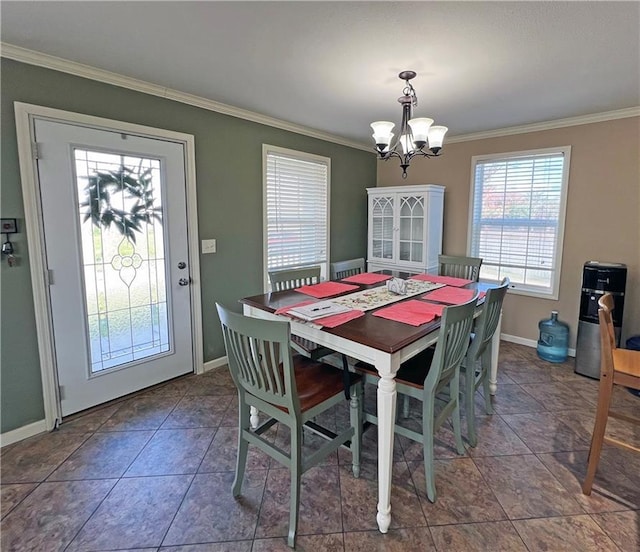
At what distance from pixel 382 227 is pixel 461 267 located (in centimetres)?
133

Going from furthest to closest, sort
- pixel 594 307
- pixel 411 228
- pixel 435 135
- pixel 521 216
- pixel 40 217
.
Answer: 1. pixel 411 228
2. pixel 521 216
3. pixel 594 307
4. pixel 435 135
5. pixel 40 217

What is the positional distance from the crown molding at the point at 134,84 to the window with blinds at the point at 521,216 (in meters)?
2.07

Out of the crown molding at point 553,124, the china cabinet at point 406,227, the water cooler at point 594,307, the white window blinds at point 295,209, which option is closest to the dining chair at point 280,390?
the white window blinds at point 295,209

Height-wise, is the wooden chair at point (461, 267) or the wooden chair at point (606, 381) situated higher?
the wooden chair at point (461, 267)

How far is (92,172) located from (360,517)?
266cm

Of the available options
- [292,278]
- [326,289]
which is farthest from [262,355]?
[292,278]

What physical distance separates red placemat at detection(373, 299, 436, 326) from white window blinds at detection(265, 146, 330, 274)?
72.9 inches

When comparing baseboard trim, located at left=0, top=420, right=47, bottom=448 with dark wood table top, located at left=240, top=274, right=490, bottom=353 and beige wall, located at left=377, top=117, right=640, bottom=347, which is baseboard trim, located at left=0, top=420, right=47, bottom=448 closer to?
dark wood table top, located at left=240, top=274, right=490, bottom=353

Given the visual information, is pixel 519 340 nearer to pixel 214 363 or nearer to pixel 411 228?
pixel 411 228

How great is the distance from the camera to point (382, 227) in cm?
444

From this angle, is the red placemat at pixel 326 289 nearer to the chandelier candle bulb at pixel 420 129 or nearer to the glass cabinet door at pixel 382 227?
the chandelier candle bulb at pixel 420 129

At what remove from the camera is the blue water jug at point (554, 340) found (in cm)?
343

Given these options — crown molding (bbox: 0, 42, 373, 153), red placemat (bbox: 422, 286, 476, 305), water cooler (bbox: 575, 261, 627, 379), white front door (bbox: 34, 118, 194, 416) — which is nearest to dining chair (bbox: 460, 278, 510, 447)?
red placemat (bbox: 422, 286, 476, 305)

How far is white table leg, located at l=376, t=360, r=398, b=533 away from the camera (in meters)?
1.51
